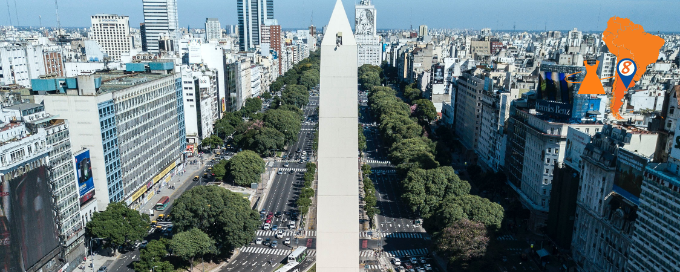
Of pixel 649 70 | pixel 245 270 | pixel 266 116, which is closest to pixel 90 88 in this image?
pixel 245 270

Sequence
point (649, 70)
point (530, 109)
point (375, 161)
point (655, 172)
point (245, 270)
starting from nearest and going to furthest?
point (655, 172), point (245, 270), point (530, 109), point (375, 161), point (649, 70)

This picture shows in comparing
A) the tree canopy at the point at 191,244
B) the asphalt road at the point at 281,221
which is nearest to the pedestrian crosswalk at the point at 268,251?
the asphalt road at the point at 281,221

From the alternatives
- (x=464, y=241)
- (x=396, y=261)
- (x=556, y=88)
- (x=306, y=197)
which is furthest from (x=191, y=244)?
(x=556, y=88)

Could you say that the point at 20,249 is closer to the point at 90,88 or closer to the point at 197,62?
the point at 90,88

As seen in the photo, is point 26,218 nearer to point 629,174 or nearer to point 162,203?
point 162,203

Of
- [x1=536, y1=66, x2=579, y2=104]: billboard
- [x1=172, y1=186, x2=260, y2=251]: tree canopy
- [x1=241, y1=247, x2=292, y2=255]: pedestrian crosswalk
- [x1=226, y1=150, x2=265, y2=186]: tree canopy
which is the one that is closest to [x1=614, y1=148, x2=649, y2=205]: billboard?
[x1=536, y1=66, x2=579, y2=104]: billboard

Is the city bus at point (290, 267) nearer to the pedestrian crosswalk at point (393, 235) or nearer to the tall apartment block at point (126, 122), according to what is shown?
the pedestrian crosswalk at point (393, 235)

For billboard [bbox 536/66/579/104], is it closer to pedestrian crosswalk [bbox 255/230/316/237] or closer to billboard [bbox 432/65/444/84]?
pedestrian crosswalk [bbox 255/230/316/237]
